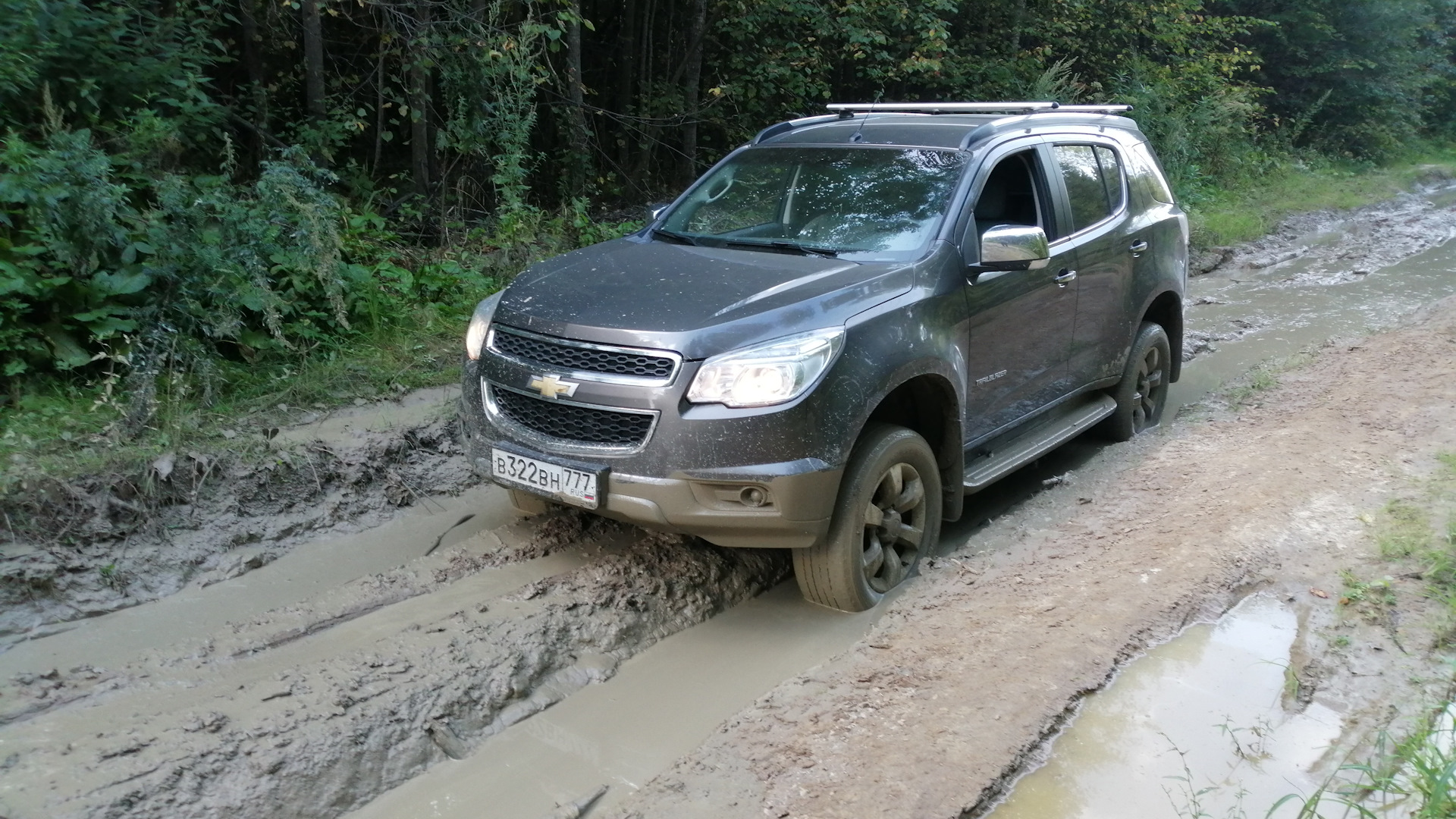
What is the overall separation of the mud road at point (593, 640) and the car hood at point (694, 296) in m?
1.07

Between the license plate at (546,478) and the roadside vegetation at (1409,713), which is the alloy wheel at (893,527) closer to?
the license plate at (546,478)

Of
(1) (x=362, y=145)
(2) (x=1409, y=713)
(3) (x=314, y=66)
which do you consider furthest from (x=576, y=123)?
(2) (x=1409, y=713)

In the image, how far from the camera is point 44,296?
229 inches

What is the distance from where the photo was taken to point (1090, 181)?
5.97m

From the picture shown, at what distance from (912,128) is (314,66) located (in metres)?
5.81

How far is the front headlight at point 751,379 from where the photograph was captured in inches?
156

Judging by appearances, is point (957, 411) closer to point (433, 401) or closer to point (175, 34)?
point (433, 401)

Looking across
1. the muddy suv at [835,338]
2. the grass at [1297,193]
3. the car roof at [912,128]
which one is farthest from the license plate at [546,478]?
the grass at [1297,193]

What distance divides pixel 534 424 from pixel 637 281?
0.71m

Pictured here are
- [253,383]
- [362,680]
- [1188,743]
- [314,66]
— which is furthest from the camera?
[314,66]

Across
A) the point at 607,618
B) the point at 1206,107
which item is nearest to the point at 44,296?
the point at 607,618

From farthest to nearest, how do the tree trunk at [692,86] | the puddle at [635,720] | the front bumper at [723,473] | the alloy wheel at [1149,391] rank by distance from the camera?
the tree trunk at [692,86], the alloy wheel at [1149,391], the front bumper at [723,473], the puddle at [635,720]

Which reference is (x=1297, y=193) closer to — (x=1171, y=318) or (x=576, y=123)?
(x=576, y=123)

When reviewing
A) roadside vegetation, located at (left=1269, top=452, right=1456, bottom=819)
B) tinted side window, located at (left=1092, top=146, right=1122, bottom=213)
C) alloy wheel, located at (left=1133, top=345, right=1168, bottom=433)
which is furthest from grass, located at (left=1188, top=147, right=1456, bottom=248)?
roadside vegetation, located at (left=1269, top=452, right=1456, bottom=819)
